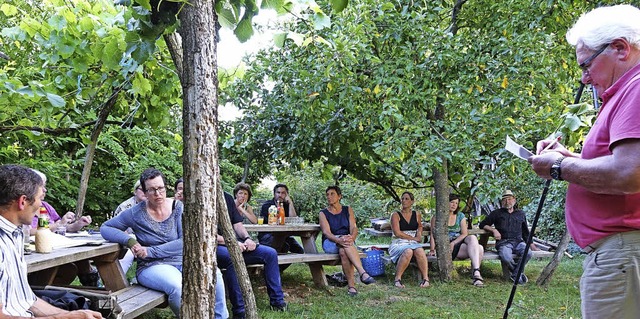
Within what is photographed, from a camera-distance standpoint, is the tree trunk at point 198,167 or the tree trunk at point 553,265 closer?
the tree trunk at point 198,167

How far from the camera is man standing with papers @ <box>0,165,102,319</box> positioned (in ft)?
8.86

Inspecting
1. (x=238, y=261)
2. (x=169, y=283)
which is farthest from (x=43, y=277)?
(x=238, y=261)

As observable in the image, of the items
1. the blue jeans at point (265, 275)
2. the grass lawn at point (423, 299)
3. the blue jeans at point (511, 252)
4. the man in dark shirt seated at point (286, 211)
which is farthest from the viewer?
the blue jeans at point (511, 252)

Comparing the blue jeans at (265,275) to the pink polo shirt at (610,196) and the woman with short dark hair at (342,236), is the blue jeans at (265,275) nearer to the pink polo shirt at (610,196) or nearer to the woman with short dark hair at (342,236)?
the woman with short dark hair at (342,236)

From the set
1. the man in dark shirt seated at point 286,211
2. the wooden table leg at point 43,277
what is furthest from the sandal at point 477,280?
the wooden table leg at point 43,277

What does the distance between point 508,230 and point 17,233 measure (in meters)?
6.47

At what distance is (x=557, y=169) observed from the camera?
6.33 feet

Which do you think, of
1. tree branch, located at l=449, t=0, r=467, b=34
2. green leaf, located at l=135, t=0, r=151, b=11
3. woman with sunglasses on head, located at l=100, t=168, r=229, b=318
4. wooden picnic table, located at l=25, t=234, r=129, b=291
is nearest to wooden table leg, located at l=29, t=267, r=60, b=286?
wooden picnic table, located at l=25, t=234, r=129, b=291

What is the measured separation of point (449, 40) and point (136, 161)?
5405 mm

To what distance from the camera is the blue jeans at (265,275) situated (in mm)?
5242

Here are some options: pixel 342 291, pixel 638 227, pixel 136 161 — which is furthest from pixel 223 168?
pixel 638 227

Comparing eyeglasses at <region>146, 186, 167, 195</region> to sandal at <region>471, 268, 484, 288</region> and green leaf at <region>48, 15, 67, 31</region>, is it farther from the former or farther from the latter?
sandal at <region>471, 268, 484, 288</region>

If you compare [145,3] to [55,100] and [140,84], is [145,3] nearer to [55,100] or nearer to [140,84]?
[55,100]

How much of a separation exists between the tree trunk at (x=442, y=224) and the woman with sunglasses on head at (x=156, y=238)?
3789 millimetres
